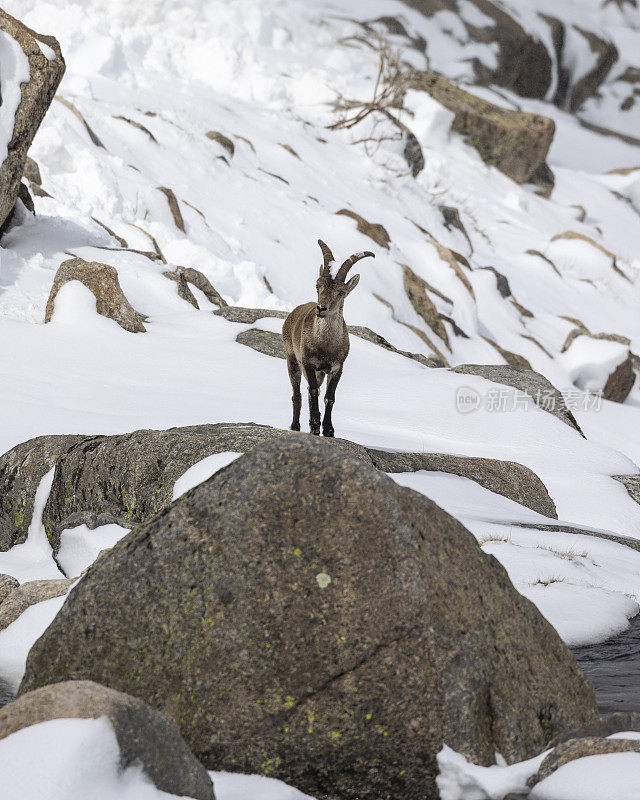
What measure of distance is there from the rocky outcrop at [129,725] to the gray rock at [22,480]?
441 centimetres

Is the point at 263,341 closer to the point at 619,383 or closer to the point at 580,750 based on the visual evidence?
the point at 580,750

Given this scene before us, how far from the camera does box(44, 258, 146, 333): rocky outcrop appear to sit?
11961 millimetres

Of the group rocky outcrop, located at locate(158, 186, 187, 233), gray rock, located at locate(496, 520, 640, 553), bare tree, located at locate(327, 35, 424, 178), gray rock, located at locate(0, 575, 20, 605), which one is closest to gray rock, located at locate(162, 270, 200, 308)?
rocky outcrop, located at locate(158, 186, 187, 233)

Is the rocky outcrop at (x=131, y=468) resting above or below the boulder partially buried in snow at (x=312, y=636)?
below

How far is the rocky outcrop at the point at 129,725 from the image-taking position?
8.42 ft

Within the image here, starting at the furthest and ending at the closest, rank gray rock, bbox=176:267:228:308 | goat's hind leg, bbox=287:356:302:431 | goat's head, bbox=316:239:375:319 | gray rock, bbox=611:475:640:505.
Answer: gray rock, bbox=176:267:228:308 → gray rock, bbox=611:475:640:505 → goat's hind leg, bbox=287:356:302:431 → goat's head, bbox=316:239:375:319

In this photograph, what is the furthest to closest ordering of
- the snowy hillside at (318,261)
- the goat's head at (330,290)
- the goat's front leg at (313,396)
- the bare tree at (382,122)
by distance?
1. the bare tree at (382,122)
2. the snowy hillside at (318,261)
3. the goat's front leg at (313,396)
4. the goat's head at (330,290)

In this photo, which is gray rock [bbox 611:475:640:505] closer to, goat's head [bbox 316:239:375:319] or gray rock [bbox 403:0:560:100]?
goat's head [bbox 316:239:375:319]

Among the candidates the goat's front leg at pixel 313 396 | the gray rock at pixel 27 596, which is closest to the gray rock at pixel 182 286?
the goat's front leg at pixel 313 396

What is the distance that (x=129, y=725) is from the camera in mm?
2588

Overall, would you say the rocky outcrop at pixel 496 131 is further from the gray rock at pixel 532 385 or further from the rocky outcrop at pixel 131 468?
the rocky outcrop at pixel 131 468

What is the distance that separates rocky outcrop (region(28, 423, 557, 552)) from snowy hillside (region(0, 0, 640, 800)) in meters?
0.25

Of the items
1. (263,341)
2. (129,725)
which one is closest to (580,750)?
(129,725)
